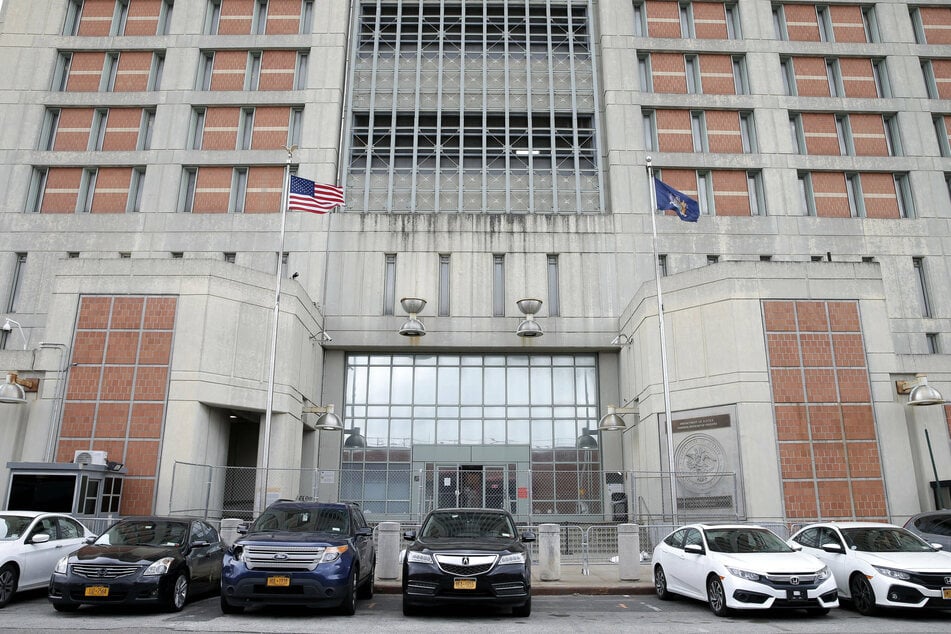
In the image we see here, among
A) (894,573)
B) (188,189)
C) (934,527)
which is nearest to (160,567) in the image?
(894,573)

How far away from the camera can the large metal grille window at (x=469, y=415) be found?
29.7m

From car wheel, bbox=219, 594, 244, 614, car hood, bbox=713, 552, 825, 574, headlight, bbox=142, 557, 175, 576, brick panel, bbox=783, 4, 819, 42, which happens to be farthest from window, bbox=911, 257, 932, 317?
headlight, bbox=142, 557, 175, 576

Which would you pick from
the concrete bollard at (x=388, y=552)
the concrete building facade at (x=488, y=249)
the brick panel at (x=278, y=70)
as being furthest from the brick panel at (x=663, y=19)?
the concrete bollard at (x=388, y=552)

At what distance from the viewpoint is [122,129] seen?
3434 cm

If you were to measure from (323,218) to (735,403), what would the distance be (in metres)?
18.8

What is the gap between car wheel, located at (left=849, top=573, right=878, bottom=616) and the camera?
1252 centimetres

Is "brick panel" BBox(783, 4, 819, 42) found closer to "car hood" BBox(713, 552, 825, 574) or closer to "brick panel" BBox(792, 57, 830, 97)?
"brick panel" BBox(792, 57, 830, 97)

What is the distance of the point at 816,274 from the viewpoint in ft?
81.1

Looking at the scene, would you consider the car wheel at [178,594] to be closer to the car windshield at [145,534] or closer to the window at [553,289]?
the car windshield at [145,534]

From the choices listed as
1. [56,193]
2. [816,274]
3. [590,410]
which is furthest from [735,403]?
[56,193]

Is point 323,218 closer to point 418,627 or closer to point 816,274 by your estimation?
point 816,274

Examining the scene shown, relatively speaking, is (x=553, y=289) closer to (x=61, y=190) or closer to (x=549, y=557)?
(x=549, y=557)

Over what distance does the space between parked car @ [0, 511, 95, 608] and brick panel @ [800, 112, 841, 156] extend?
110 feet

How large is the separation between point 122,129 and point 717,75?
95.4ft
